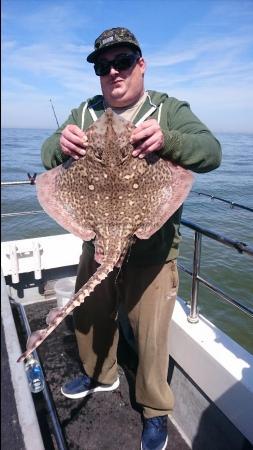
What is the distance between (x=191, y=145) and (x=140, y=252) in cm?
90

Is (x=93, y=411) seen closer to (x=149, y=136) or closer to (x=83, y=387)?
(x=83, y=387)

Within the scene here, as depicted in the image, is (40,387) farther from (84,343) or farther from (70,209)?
(70,209)

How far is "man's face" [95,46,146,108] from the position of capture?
2461mm

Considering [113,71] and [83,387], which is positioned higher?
[113,71]

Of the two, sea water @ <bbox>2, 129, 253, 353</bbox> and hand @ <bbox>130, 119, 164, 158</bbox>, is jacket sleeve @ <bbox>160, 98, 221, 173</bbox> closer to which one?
hand @ <bbox>130, 119, 164, 158</bbox>

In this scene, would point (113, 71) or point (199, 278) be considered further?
point (199, 278)

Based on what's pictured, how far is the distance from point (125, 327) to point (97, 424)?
1131 mm

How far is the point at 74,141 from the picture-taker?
2.14 m

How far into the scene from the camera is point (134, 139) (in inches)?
80.6

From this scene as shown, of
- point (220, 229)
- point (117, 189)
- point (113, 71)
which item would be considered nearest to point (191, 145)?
point (117, 189)

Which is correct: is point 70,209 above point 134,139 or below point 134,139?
below

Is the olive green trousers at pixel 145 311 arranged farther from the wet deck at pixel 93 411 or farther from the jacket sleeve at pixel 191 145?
the jacket sleeve at pixel 191 145

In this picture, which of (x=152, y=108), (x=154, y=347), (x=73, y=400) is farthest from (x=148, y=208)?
(x=73, y=400)

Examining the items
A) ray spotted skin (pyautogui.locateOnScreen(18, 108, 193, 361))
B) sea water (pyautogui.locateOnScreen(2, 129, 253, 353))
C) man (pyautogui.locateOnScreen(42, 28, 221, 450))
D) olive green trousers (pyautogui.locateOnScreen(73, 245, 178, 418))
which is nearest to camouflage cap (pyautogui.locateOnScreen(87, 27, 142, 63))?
man (pyautogui.locateOnScreen(42, 28, 221, 450))
